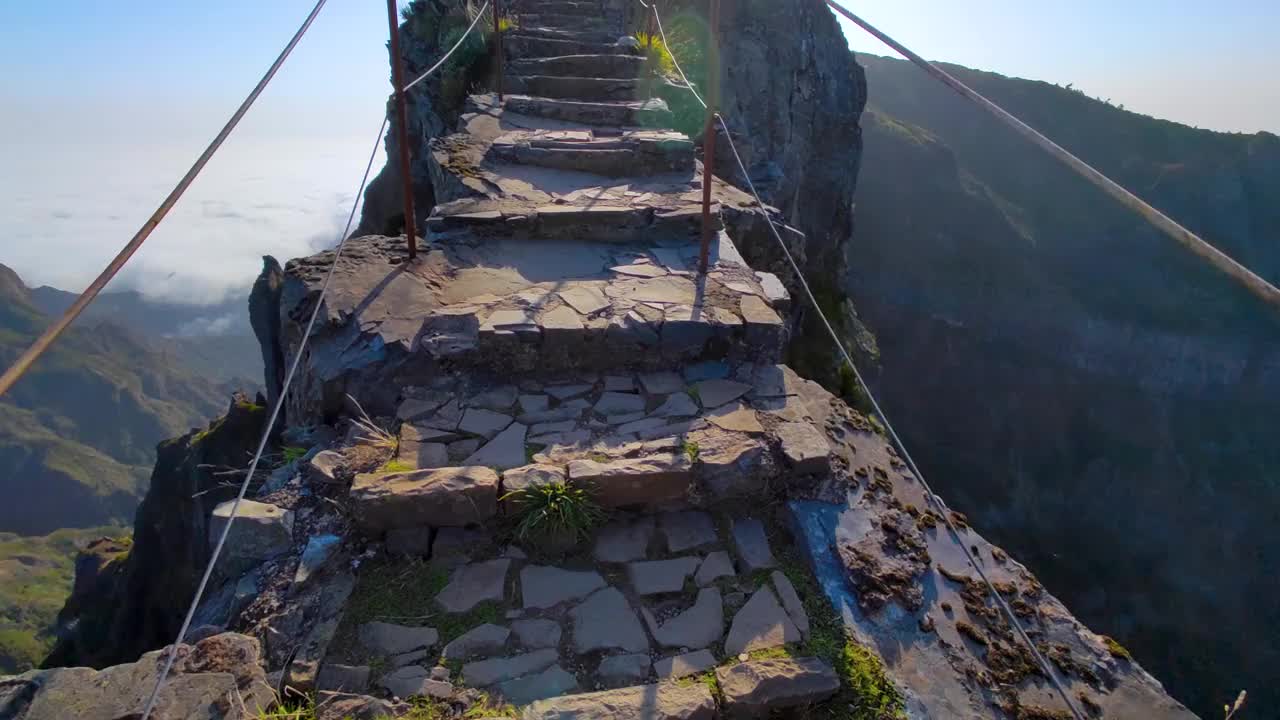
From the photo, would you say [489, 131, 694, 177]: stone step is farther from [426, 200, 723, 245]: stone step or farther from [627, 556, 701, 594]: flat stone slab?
[627, 556, 701, 594]: flat stone slab

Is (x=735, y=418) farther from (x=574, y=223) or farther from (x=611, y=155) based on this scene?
(x=611, y=155)

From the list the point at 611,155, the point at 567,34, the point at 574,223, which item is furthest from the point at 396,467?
the point at 567,34

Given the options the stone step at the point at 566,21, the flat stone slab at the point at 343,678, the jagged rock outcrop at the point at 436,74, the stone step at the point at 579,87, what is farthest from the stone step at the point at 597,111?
the flat stone slab at the point at 343,678

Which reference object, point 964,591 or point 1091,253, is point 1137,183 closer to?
point 1091,253

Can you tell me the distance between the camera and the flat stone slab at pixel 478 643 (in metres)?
2.60

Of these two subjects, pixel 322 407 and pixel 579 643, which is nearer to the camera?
pixel 579 643

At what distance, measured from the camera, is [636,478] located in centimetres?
309

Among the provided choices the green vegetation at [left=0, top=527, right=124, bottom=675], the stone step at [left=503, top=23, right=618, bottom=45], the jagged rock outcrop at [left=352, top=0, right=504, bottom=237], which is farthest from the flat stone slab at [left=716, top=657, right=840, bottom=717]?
the green vegetation at [left=0, top=527, right=124, bottom=675]

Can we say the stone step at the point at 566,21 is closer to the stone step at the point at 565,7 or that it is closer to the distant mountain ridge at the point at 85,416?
the stone step at the point at 565,7

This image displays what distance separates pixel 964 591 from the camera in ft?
9.78

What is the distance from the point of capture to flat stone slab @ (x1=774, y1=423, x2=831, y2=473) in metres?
3.33

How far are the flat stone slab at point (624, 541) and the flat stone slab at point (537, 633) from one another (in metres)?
0.40

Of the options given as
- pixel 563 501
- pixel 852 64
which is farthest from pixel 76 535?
pixel 563 501

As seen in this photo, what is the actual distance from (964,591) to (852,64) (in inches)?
765
